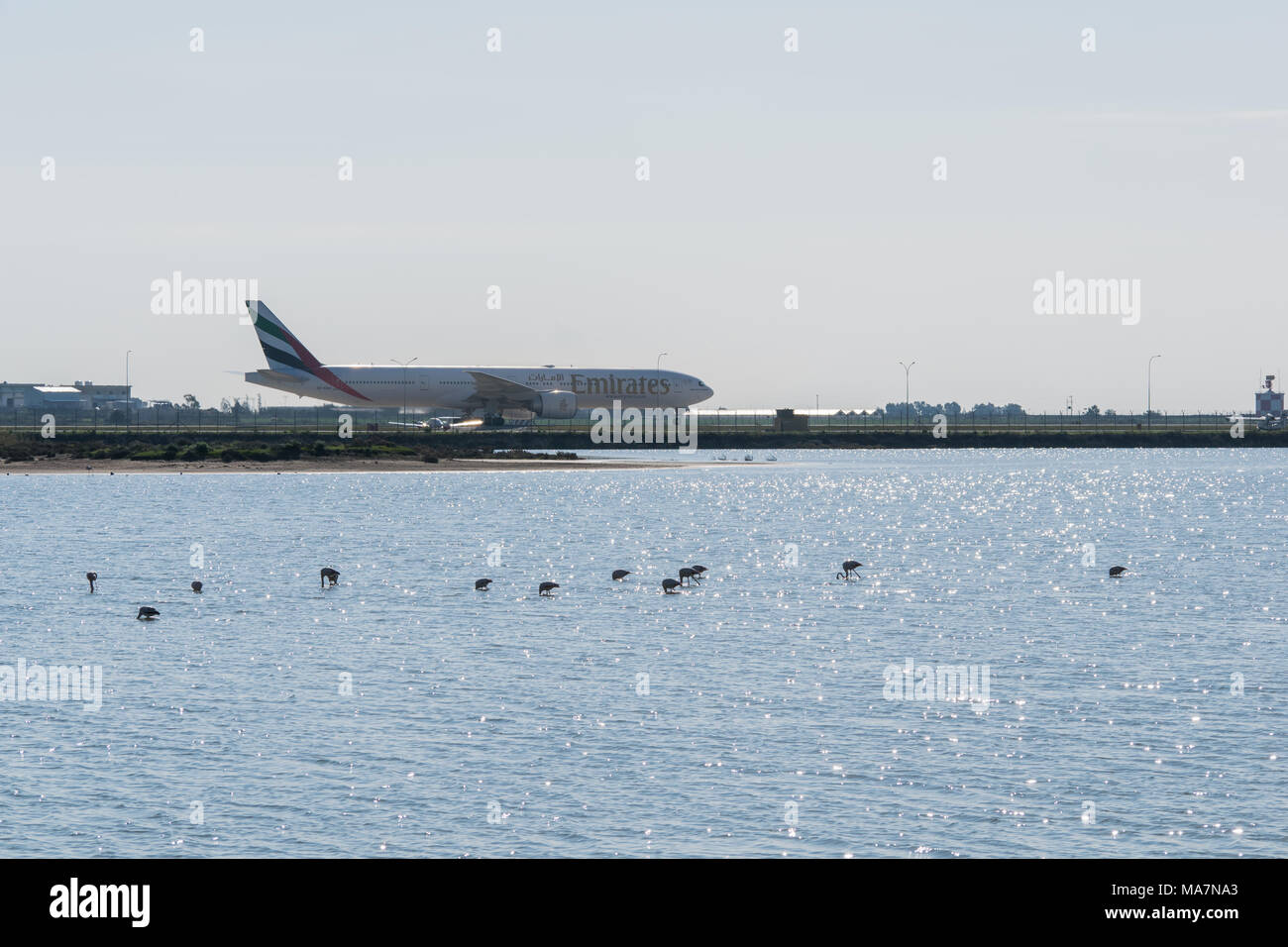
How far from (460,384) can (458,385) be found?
25 centimetres

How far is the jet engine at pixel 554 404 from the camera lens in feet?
502

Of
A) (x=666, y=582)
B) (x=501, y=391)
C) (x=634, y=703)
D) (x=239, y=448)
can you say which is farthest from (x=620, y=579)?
(x=501, y=391)

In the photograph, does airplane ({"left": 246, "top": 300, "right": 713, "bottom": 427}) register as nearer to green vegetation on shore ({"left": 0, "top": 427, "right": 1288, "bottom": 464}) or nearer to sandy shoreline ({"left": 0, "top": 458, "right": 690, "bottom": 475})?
green vegetation on shore ({"left": 0, "top": 427, "right": 1288, "bottom": 464})

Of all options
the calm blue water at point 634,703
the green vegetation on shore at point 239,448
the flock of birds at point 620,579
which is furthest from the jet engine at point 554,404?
the flock of birds at point 620,579

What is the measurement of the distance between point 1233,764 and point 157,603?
31.6 metres

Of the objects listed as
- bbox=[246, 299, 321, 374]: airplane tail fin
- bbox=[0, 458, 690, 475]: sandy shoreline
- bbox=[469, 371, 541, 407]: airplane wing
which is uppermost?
bbox=[246, 299, 321, 374]: airplane tail fin

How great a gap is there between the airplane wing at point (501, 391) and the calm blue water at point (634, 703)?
273ft

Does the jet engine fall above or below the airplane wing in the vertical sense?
below

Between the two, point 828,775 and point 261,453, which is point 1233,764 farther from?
point 261,453

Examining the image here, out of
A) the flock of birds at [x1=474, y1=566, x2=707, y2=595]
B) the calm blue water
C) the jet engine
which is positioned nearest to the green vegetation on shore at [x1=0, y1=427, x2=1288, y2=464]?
the jet engine

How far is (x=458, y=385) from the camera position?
509 ft

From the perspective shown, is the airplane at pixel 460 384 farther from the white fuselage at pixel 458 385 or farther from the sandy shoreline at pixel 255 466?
the sandy shoreline at pixel 255 466

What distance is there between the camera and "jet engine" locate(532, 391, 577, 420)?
153125 millimetres
